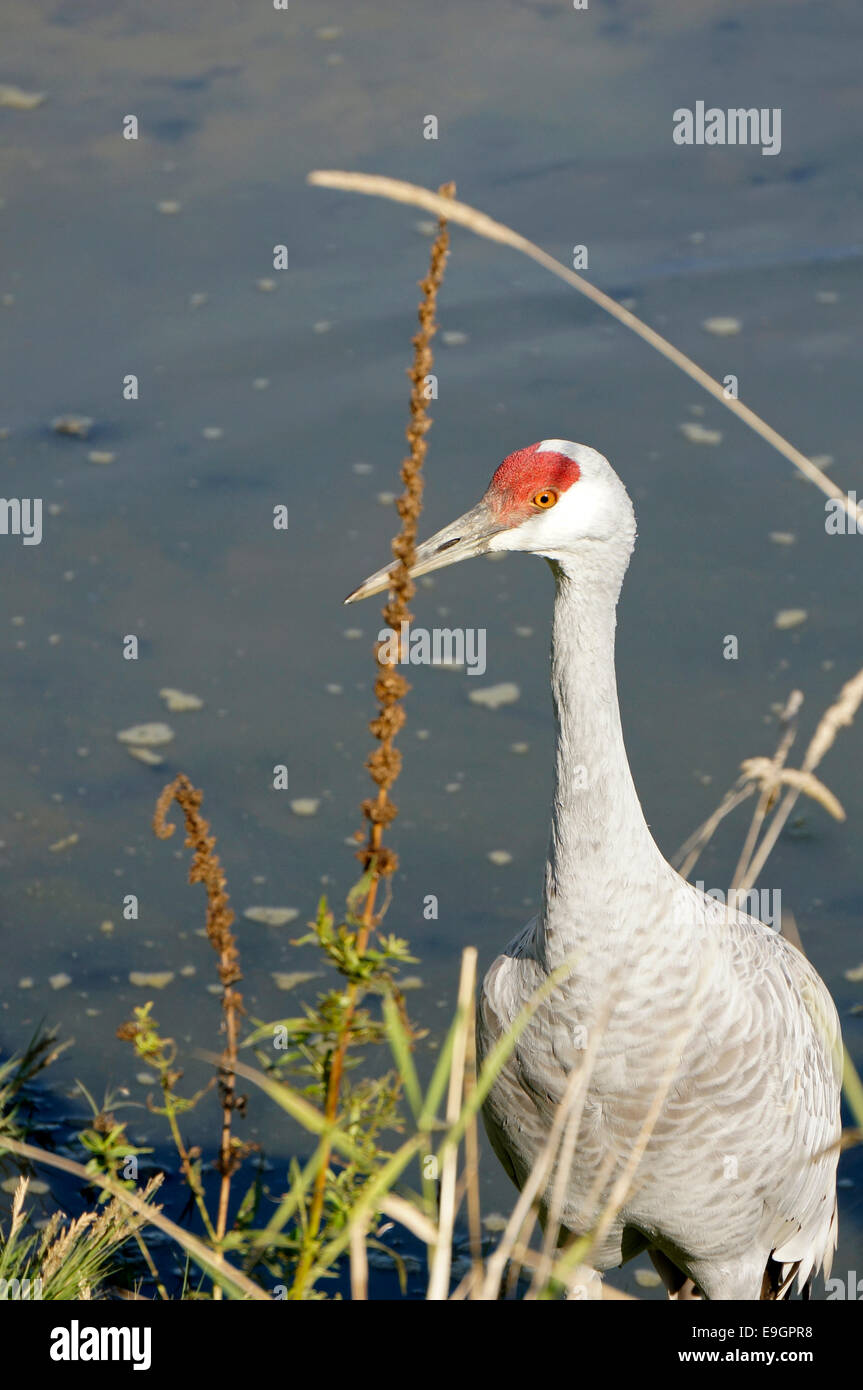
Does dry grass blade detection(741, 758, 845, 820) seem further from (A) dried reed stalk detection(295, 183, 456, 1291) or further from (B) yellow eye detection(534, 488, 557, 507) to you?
(B) yellow eye detection(534, 488, 557, 507)

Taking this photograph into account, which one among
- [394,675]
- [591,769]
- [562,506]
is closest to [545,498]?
[562,506]

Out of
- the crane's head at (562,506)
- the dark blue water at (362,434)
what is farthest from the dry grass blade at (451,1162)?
the dark blue water at (362,434)

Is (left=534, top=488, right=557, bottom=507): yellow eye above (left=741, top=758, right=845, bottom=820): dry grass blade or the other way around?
above

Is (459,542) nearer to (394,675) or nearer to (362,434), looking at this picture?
(394,675)

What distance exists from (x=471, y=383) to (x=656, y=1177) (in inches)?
182

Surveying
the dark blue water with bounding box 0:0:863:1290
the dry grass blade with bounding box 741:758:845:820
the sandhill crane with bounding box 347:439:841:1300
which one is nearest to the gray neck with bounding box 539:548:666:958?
the sandhill crane with bounding box 347:439:841:1300

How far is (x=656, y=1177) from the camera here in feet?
9.53

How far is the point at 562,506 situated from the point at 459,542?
0.85 ft

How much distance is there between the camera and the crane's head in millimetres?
2812

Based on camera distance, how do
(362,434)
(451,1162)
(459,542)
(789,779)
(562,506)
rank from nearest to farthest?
(789,779) < (451,1162) < (562,506) < (459,542) < (362,434)

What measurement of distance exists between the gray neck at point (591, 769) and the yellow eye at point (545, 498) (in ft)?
0.38

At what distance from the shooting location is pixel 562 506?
282 centimetres

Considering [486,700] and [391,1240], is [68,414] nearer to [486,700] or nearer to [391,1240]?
[486,700]
